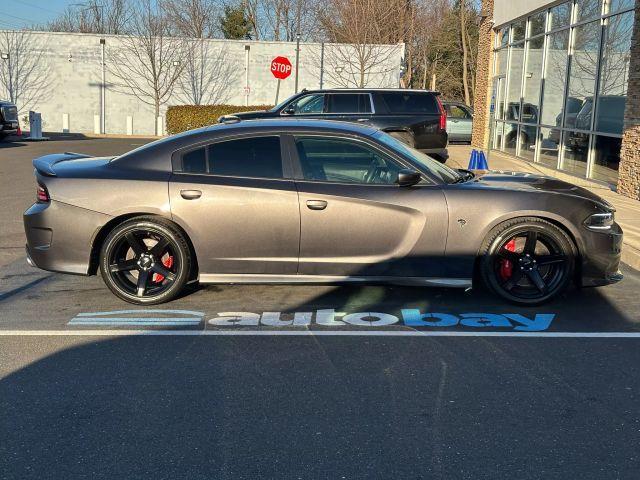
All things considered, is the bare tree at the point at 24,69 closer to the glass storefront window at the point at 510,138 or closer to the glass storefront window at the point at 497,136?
the glass storefront window at the point at 497,136

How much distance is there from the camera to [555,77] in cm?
1631

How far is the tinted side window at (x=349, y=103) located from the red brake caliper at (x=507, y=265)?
974cm

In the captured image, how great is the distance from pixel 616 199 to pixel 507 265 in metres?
6.50

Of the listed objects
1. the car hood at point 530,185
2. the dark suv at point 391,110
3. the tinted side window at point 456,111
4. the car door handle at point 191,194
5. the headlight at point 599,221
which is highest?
the tinted side window at point 456,111

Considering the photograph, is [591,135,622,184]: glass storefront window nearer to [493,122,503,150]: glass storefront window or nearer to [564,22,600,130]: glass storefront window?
[564,22,600,130]: glass storefront window

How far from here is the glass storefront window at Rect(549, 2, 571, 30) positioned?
15712mm

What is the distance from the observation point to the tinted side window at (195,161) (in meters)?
6.22

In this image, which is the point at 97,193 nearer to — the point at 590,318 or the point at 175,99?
the point at 590,318

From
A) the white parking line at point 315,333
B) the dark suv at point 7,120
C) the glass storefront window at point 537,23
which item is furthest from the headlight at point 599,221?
the dark suv at point 7,120

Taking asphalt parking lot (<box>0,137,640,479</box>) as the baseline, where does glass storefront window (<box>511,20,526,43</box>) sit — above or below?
above

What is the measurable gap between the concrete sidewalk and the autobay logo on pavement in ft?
8.80

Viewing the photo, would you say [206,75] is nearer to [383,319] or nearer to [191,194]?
[191,194]

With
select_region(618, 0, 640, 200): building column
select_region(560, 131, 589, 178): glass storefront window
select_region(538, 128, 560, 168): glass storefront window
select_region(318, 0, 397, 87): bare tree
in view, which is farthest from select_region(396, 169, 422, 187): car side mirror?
select_region(318, 0, 397, 87): bare tree

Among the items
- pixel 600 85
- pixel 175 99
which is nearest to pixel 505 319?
pixel 600 85
